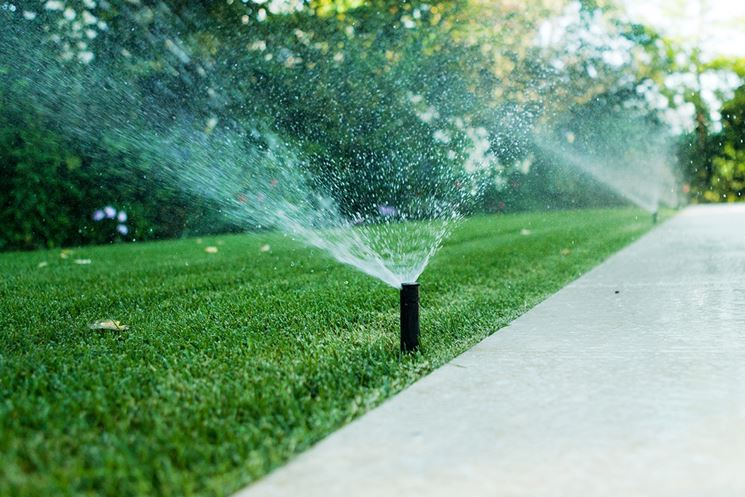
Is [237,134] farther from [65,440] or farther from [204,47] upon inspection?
[65,440]

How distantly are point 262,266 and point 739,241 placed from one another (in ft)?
16.3

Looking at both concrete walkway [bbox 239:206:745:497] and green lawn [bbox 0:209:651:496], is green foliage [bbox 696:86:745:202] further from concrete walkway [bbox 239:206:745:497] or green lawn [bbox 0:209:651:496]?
concrete walkway [bbox 239:206:745:497]

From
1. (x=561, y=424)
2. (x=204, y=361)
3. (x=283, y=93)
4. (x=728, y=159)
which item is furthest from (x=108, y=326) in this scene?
(x=728, y=159)

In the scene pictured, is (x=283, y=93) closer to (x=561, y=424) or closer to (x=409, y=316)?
(x=409, y=316)

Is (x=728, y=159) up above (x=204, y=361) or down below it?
above

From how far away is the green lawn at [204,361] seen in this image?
161 centimetres

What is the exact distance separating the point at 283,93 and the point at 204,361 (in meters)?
9.22

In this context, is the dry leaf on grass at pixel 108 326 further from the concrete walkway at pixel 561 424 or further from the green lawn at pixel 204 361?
the concrete walkway at pixel 561 424

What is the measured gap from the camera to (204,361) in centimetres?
256

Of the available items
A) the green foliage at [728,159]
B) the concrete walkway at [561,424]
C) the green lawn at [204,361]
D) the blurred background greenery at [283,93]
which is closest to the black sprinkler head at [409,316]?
the green lawn at [204,361]

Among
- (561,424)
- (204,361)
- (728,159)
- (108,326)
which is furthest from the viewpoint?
(728,159)

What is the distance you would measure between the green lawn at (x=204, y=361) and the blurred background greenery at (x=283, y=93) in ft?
13.7

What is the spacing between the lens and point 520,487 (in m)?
1.45

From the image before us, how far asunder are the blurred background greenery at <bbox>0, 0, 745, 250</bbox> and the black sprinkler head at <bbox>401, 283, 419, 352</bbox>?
25.6 feet
